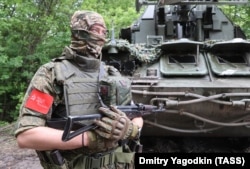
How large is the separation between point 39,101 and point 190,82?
10.9ft

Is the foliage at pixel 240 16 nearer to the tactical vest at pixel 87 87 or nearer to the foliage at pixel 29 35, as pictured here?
the foliage at pixel 29 35

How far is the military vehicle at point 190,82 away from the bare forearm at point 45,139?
8.18ft

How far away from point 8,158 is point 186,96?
2934 millimetres

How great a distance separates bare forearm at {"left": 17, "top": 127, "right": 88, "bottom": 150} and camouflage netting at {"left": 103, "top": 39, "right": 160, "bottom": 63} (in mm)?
3552

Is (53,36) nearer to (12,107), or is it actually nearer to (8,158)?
(12,107)

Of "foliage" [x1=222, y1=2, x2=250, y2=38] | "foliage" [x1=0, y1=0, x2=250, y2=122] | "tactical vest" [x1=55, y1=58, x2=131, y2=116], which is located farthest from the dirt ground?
"foliage" [x1=222, y1=2, x2=250, y2=38]

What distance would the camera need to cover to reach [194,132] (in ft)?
18.4

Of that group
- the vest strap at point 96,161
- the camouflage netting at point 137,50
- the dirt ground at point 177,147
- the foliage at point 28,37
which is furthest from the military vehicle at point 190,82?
the foliage at point 28,37

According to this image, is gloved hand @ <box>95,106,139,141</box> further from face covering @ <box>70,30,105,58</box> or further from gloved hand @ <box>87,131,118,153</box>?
face covering @ <box>70,30,105,58</box>

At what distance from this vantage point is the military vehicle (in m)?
4.98

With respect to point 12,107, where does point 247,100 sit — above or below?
above

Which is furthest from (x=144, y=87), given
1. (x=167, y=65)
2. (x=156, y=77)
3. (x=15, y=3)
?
(x=15, y=3)

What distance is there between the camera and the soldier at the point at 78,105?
2.18 meters

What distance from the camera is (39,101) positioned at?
2.24 m
